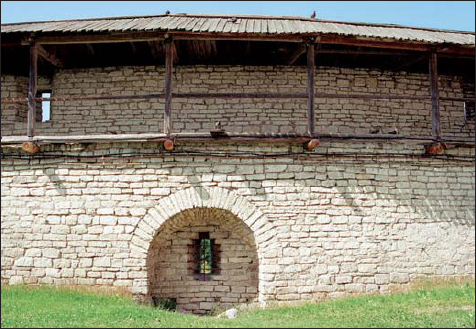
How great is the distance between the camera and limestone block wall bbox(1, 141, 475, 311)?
7.53m

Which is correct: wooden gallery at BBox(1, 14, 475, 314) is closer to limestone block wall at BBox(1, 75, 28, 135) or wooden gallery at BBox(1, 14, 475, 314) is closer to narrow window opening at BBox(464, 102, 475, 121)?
limestone block wall at BBox(1, 75, 28, 135)

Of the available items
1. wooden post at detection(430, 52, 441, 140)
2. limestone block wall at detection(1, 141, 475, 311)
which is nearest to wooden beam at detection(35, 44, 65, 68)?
limestone block wall at detection(1, 141, 475, 311)

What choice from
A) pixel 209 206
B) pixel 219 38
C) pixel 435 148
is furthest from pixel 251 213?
pixel 435 148

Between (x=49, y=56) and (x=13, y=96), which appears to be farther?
(x=13, y=96)

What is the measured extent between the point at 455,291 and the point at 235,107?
4.63 m

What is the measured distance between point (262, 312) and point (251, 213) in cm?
148

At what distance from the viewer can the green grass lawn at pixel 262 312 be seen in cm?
590

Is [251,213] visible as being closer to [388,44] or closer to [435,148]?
[435,148]

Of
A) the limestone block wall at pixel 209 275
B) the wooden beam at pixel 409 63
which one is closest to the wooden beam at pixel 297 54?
the wooden beam at pixel 409 63

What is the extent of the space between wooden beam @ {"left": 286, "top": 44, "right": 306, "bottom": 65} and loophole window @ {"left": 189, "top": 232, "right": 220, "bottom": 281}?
3.33 meters

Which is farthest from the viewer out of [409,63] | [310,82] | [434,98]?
[409,63]

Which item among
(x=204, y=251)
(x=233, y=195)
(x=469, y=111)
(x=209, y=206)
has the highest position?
(x=469, y=111)

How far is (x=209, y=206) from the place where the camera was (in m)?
7.58

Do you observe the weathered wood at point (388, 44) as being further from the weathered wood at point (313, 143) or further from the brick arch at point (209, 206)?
the brick arch at point (209, 206)
